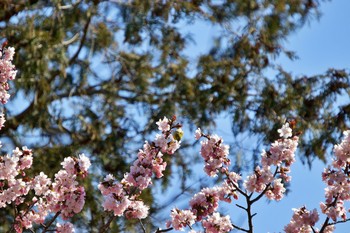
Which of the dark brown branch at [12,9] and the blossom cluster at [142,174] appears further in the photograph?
the dark brown branch at [12,9]

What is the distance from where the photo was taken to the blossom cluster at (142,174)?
2.42 m

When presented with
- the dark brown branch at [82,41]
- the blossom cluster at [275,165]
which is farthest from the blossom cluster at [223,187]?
the dark brown branch at [82,41]

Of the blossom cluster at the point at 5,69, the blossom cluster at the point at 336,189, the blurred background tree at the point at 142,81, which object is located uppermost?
the blurred background tree at the point at 142,81

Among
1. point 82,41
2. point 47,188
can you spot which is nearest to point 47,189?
point 47,188

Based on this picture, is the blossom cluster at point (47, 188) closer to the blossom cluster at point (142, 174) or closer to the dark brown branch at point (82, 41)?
the blossom cluster at point (142, 174)

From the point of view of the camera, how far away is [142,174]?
2.48 m

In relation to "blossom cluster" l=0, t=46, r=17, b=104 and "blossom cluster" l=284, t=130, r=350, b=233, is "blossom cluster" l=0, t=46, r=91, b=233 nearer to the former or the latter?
"blossom cluster" l=0, t=46, r=17, b=104

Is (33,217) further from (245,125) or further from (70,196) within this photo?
(245,125)

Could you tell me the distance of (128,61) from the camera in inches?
220

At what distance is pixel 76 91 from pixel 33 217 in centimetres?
275

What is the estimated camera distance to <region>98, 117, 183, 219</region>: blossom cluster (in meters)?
2.42

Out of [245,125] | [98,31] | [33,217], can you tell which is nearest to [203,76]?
[245,125]

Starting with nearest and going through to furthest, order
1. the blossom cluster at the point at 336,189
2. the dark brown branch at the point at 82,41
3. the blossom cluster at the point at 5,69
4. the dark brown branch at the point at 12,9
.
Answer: the blossom cluster at the point at 336,189
the blossom cluster at the point at 5,69
the dark brown branch at the point at 12,9
the dark brown branch at the point at 82,41

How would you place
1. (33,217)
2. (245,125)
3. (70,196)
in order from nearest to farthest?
1. (70,196)
2. (33,217)
3. (245,125)
